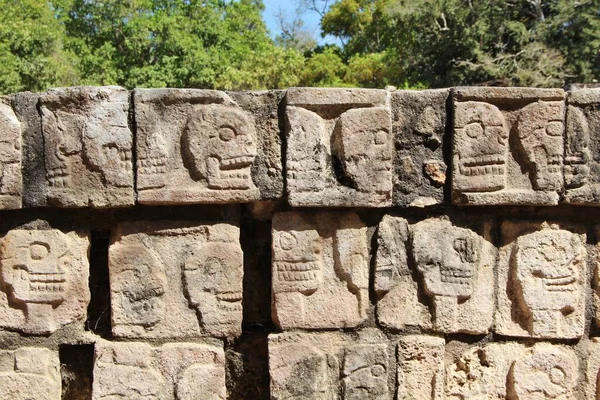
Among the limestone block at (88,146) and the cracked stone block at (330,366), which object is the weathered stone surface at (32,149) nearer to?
the limestone block at (88,146)

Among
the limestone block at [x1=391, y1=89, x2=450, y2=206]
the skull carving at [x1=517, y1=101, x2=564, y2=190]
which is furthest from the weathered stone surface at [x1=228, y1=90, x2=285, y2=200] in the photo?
the skull carving at [x1=517, y1=101, x2=564, y2=190]

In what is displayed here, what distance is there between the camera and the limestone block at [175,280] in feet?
6.80

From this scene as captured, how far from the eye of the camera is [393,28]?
1697 centimetres

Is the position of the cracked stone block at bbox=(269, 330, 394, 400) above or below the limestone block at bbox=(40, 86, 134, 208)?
below

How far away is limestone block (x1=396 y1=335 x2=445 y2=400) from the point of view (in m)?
2.11

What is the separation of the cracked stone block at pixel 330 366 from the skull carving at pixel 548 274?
52cm

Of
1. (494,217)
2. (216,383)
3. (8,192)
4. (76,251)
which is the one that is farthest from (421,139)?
(8,192)

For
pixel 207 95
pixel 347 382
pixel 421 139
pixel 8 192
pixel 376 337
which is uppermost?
pixel 207 95

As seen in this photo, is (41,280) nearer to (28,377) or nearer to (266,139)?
(28,377)

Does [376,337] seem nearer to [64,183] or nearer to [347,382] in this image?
[347,382]

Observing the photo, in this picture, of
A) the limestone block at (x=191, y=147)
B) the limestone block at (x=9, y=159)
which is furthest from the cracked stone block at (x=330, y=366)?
the limestone block at (x=9, y=159)

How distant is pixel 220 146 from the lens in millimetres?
2006

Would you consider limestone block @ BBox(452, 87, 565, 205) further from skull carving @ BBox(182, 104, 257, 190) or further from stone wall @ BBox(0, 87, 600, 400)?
skull carving @ BBox(182, 104, 257, 190)

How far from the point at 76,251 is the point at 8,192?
0.29m
